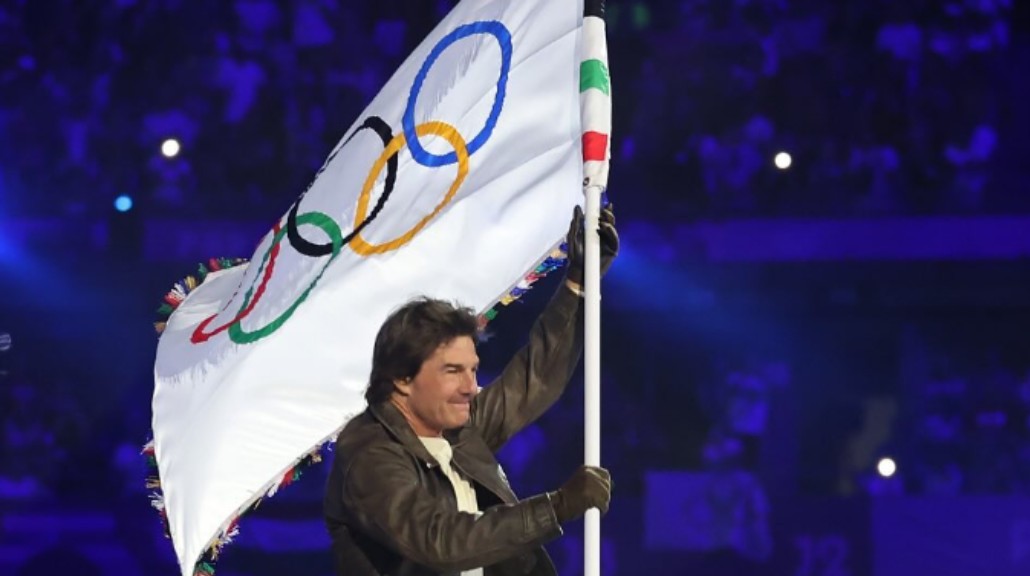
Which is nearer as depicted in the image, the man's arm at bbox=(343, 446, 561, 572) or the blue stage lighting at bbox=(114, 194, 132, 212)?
the man's arm at bbox=(343, 446, 561, 572)

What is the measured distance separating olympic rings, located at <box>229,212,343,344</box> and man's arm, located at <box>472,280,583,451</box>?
424 millimetres

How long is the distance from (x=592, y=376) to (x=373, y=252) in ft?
2.68

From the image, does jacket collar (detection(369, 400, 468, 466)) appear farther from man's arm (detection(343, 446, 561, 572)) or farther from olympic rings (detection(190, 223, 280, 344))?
olympic rings (detection(190, 223, 280, 344))

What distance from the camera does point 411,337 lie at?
252 centimetres

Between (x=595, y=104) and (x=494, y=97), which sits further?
(x=494, y=97)

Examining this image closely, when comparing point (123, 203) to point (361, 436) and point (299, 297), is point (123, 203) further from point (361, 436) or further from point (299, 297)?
point (361, 436)

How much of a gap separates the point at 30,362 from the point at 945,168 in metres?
4.39

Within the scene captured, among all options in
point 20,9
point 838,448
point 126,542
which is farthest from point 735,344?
point 20,9

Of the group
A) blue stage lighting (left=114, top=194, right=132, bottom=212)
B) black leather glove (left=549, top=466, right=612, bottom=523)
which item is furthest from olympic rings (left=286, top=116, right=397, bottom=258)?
blue stage lighting (left=114, top=194, right=132, bottom=212)

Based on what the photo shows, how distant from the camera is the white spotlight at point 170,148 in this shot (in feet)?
23.2

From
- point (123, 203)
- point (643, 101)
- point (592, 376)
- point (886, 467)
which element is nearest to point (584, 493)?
point (592, 376)

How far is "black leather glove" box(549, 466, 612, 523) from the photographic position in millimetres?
2234

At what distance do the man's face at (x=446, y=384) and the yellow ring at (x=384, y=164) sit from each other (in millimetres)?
549

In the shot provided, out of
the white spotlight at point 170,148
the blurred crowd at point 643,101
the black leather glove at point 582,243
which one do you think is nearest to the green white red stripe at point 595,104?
the black leather glove at point 582,243
